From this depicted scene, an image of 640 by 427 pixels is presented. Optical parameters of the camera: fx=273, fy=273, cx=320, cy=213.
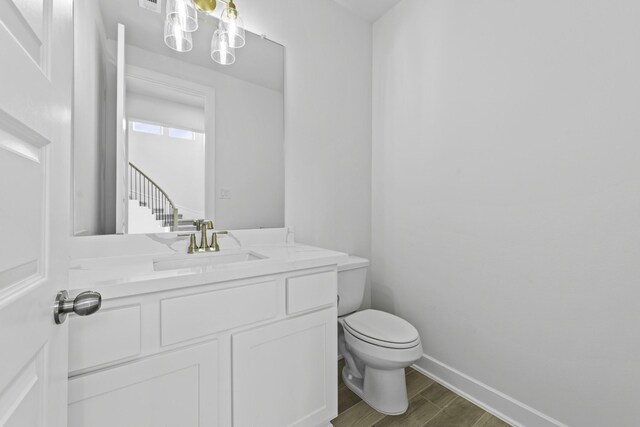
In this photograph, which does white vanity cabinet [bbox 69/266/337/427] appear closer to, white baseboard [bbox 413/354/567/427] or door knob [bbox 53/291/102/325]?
door knob [bbox 53/291/102/325]

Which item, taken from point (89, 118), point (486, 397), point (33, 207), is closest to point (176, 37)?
point (89, 118)

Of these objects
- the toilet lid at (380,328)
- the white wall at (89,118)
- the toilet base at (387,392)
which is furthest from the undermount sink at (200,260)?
the toilet base at (387,392)

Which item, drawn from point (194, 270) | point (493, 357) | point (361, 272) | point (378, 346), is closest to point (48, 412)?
point (194, 270)

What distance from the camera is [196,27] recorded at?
133 cm

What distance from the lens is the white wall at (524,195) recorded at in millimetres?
1137

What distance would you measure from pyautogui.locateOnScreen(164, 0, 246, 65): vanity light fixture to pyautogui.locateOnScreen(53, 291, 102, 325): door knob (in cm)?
131

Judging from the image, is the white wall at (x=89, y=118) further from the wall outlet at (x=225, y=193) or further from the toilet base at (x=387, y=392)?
the toilet base at (x=387, y=392)

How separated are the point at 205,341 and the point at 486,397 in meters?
1.55

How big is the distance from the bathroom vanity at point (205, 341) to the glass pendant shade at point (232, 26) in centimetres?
110

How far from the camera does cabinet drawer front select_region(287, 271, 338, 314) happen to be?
1.17m

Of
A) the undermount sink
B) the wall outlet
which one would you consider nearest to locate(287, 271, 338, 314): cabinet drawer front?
the undermount sink

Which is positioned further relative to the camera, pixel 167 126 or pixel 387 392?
pixel 387 392

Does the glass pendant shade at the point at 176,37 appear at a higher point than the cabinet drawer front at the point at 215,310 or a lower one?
higher

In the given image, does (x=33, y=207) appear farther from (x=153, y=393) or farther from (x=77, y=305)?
(x=153, y=393)
